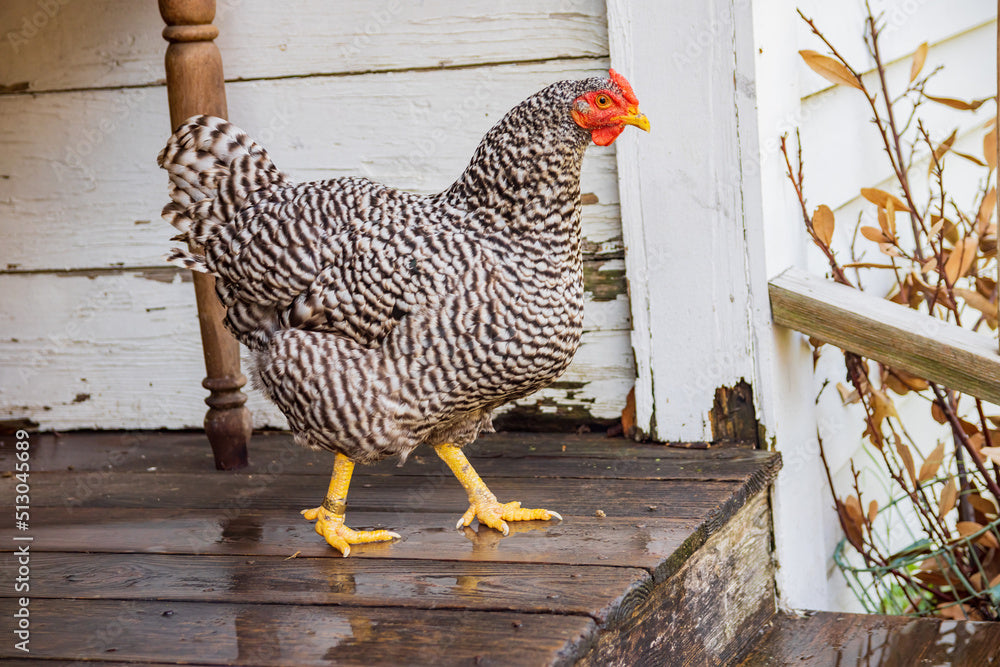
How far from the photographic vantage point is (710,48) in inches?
85.7

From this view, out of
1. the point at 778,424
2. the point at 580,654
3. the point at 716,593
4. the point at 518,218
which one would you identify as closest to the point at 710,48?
the point at 518,218

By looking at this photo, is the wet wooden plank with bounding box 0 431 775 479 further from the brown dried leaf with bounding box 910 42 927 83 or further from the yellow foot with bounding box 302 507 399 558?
the brown dried leaf with bounding box 910 42 927 83

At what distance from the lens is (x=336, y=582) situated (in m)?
1.73

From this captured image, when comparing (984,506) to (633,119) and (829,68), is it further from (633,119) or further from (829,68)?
(633,119)

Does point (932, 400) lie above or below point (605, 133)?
below

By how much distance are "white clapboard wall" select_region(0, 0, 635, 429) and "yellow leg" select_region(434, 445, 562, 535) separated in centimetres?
60

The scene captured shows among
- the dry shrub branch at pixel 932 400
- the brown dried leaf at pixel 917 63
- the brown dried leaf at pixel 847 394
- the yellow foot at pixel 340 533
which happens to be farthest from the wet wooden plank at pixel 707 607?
the brown dried leaf at pixel 917 63

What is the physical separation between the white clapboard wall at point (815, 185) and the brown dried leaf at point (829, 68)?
52mm

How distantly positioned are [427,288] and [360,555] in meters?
0.51

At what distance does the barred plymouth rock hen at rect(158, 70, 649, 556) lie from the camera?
68.9 inches

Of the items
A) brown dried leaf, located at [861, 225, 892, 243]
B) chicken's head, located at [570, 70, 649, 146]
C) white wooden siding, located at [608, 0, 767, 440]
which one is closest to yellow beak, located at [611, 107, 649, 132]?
chicken's head, located at [570, 70, 649, 146]

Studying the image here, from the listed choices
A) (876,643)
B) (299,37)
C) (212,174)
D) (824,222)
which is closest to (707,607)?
(876,643)

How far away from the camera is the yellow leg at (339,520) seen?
6.22ft

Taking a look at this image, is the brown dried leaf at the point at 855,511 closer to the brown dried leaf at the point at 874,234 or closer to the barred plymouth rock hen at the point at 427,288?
the brown dried leaf at the point at 874,234
